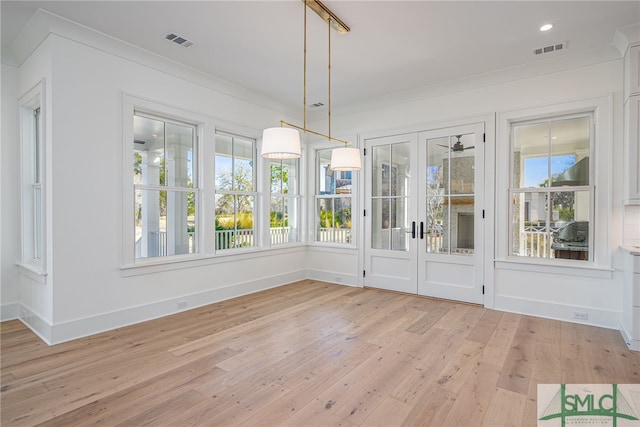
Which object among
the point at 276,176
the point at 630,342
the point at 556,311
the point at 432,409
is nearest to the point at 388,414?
the point at 432,409

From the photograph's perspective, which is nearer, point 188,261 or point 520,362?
point 520,362

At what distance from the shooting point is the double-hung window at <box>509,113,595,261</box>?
12.7ft

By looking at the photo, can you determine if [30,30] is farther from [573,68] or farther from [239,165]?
[573,68]

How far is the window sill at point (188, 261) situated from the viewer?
374 centimetres

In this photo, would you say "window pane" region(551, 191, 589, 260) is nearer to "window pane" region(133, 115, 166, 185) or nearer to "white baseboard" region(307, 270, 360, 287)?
"white baseboard" region(307, 270, 360, 287)

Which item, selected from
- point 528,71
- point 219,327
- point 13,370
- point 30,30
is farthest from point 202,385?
point 528,71

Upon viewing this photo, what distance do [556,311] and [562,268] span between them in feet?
1.69

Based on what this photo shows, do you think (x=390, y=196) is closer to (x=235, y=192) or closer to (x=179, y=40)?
(x=235, y=192)

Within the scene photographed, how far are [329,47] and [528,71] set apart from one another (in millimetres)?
2522

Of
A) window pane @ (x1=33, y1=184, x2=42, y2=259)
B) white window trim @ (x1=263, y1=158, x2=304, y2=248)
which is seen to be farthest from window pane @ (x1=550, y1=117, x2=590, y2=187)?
window pane @ (x1=33, y1=184, x2=42, y2=259)

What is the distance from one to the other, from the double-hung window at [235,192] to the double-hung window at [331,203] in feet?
4.38

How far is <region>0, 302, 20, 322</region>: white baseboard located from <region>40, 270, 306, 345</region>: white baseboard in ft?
1.58

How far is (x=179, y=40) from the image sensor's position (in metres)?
3.53

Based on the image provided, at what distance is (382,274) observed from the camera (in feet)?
17.7
